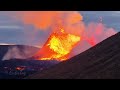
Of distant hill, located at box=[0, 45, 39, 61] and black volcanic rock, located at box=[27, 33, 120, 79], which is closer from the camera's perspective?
black volcanic rock, located at box=[27, 33, 120, 79]

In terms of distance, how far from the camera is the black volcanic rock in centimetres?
5312

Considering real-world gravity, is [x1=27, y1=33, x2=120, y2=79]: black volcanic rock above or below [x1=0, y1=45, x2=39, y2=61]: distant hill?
below

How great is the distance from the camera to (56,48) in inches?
3863

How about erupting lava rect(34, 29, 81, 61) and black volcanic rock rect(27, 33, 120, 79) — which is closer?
Answer: black volcanic rock rect(27, 33, 120, 79)

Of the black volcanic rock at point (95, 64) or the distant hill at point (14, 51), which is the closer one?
the black volcanic rock at point (95, 64)

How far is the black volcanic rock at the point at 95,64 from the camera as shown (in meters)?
53.1

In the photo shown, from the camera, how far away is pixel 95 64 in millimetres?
58656

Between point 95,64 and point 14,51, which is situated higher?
point 14,51

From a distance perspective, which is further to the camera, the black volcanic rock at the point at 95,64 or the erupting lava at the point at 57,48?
the erupting lava at the point at 57,48

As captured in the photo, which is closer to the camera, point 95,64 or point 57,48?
point 95,64

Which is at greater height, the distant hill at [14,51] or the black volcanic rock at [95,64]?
the distant hill at [14,51]
